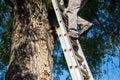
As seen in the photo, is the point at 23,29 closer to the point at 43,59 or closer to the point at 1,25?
the point at 43,59

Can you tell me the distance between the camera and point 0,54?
1133cm

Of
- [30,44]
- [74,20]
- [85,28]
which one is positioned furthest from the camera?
[85,28]

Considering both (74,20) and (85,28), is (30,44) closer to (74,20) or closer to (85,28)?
(74,20)

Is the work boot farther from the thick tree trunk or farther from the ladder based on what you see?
the thick tree trunk

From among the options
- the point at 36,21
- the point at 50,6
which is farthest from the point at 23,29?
the point at 50,6

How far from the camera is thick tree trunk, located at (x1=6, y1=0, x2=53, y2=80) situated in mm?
4602

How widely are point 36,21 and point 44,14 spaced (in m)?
0.24

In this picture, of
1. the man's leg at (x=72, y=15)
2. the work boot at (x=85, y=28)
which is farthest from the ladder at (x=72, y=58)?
the work boot at (x=85, y=28)

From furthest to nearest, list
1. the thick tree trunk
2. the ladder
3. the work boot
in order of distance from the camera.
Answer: the work boot < the thick tree trunk < the ladder

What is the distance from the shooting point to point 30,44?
4.89 meters

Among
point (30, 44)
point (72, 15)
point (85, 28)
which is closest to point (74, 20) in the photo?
point (72, 15)

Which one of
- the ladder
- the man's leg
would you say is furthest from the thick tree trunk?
the man's leg

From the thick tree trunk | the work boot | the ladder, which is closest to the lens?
the ladder

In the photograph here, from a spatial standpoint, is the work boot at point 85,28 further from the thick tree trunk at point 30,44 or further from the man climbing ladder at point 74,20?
the thick tree trunk at point 30,44
